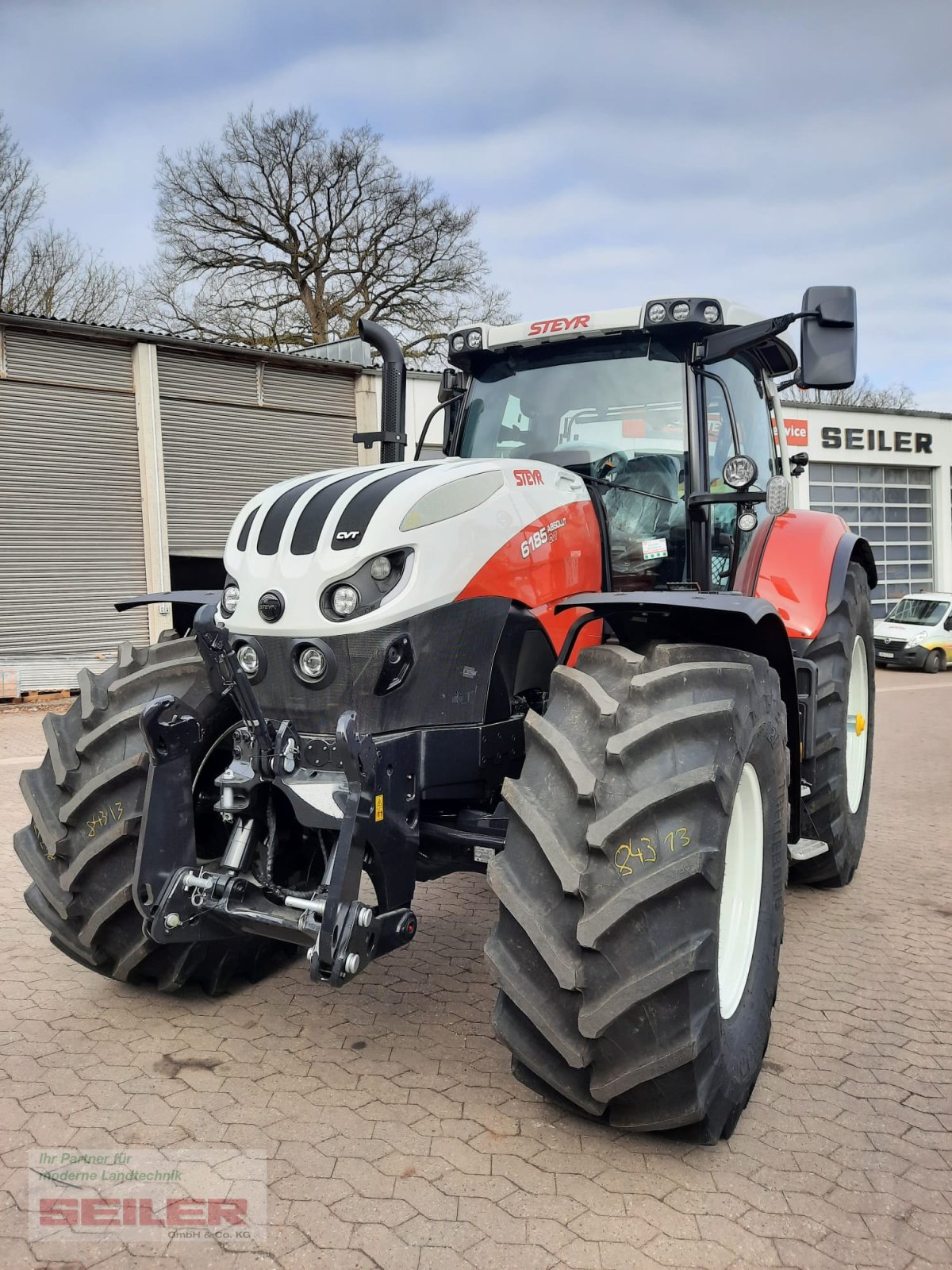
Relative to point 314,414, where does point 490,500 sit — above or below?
below

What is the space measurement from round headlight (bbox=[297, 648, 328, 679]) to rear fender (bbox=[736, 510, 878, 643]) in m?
2.20

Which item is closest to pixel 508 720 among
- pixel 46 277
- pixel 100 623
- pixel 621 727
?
pixel 621 727

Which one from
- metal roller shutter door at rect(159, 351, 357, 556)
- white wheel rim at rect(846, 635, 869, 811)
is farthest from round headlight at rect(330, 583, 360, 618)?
metal roller shutter door at rect(159, 351, 357, 556)

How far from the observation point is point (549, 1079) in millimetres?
2775

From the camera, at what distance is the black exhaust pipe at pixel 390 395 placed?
3979 millimetres

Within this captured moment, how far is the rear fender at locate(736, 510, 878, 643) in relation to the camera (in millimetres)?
4637

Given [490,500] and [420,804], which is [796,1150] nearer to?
[420,804]

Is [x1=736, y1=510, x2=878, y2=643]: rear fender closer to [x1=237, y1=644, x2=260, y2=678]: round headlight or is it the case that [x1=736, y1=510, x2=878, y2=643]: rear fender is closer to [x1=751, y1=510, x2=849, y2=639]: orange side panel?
[x1=751, y1=510, x2=849, y2=639]: orange side panel

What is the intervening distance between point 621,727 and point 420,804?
773 mm

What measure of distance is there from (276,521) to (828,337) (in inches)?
86.1

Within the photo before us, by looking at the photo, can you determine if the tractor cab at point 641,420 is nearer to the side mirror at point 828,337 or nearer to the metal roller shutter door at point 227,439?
the side mirror at point 828,337

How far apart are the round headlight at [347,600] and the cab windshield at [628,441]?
1.40 meters

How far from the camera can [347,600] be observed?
10.1ft

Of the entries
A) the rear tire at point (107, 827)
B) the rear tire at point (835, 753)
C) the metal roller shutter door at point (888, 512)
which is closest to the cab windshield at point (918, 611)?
the metal roller shutter door at point (888, 512)
